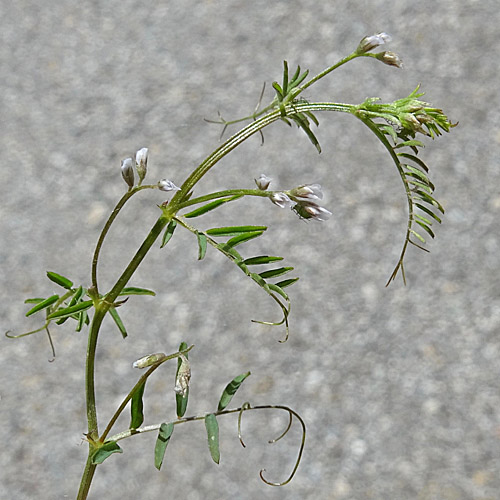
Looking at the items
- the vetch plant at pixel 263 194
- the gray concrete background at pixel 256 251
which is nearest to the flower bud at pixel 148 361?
the vetch plant at pixel 263 194

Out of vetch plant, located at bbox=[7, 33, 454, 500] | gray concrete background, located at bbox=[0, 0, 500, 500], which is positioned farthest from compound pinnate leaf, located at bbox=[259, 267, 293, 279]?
gray concrete background, located at bbox=[0, 0, 500, 500]

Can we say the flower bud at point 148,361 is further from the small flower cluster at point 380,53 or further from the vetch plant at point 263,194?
the small flower cluster at point 380,53

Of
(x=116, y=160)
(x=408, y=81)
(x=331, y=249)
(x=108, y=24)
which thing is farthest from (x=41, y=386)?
(x=408, y=81)

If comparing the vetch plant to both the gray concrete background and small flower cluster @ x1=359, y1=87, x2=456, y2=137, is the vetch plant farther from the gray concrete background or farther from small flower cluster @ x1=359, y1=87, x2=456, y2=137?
the gray concrete background

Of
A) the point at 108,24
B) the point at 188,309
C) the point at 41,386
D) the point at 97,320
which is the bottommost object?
the point at 97,320

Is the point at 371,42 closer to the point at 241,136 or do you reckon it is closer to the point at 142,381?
the point at 241,136

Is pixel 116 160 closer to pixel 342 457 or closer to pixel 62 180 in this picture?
pixel 62 180
